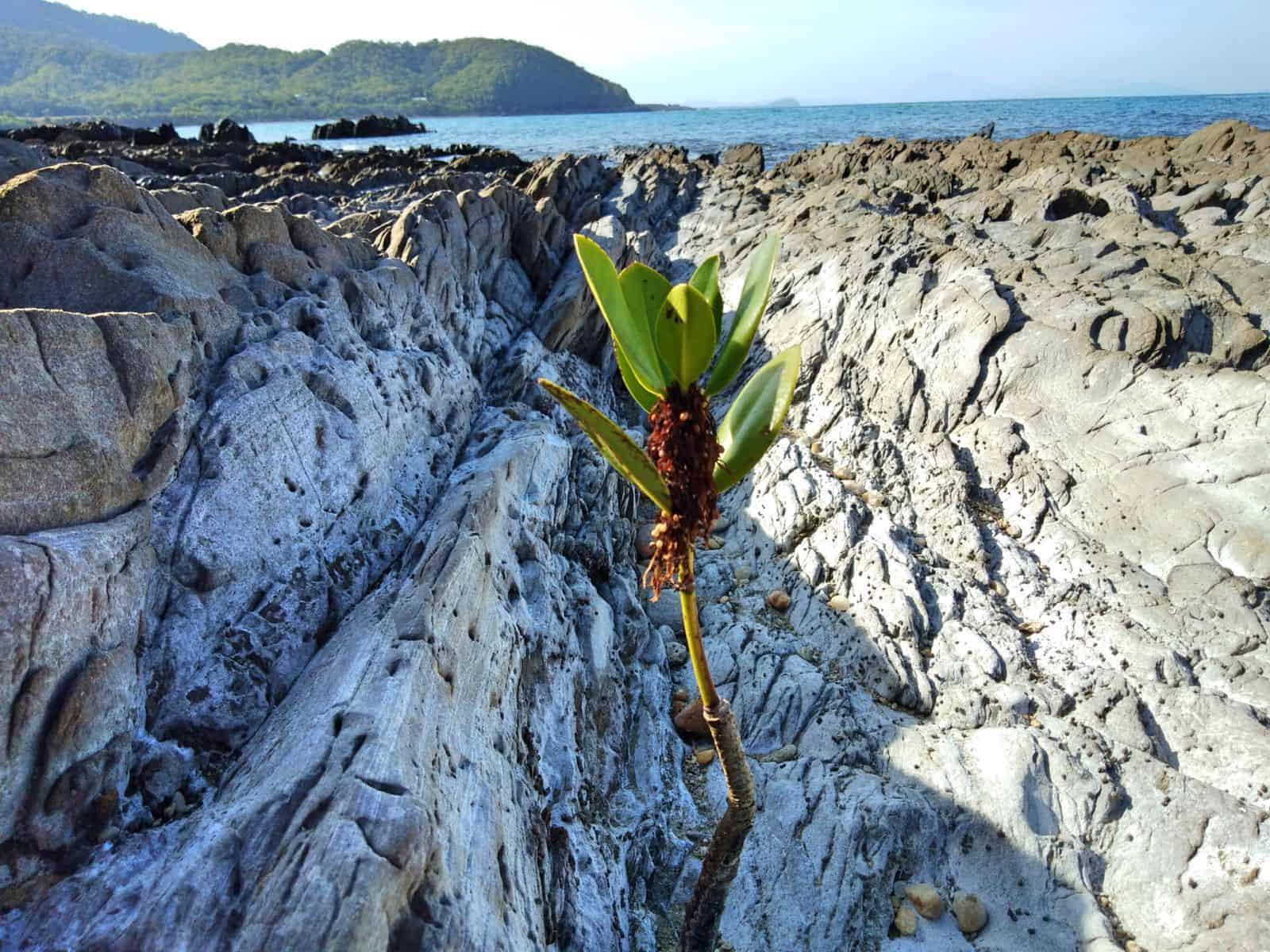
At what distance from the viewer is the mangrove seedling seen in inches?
116

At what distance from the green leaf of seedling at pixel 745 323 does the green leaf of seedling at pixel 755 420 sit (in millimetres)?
111

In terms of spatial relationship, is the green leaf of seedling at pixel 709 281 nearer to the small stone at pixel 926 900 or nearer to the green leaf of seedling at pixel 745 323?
the green leaf of seedling at pixel 745 323

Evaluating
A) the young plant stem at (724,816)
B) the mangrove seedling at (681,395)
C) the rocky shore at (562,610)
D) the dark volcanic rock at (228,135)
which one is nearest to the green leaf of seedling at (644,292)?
the mangrove seedling at (681,395)

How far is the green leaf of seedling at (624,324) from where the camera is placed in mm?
3018

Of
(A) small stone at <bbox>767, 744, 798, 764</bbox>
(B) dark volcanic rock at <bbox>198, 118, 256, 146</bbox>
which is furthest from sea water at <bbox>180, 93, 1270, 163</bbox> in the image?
(A) small stone at <bbox>767, 744, 798, 764</bbox>

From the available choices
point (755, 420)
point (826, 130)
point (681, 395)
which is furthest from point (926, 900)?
point (826, 130)

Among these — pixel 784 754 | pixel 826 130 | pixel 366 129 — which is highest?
pixel 366 129

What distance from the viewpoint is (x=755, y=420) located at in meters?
3.29

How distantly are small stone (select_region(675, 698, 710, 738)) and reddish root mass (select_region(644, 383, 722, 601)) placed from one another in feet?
18.0

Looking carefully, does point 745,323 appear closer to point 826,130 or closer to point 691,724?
point 691,724

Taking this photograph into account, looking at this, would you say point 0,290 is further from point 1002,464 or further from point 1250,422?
point 1250,422

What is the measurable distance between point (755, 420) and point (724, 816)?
3102mm

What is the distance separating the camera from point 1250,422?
928cm

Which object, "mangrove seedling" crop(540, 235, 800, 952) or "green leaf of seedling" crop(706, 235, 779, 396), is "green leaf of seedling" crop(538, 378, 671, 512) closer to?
"mangrove seedling" crop(540, 235, 800, 952)
